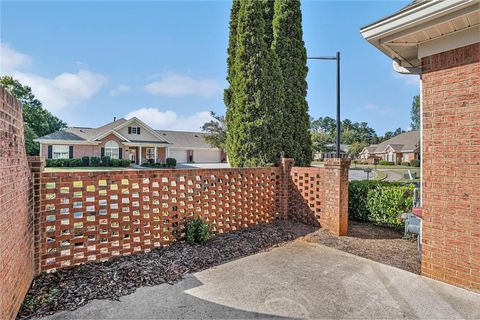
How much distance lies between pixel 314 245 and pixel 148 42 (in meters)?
8.45

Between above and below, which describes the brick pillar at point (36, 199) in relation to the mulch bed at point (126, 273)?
above

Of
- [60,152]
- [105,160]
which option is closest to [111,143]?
[105,160]

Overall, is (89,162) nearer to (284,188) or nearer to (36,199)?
(284,188)

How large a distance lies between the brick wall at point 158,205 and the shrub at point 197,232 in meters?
0.16

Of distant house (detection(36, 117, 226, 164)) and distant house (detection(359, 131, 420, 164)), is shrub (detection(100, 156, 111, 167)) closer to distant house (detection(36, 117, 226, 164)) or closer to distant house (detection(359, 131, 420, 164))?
distant house (detection(36, 117, 226, 164))

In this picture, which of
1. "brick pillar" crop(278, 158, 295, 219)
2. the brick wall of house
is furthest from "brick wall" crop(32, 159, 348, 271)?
the brick wall of house

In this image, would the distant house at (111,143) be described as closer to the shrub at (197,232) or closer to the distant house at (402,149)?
the shrub at (197,232)

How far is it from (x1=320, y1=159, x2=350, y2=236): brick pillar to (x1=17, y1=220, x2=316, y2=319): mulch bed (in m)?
1.38

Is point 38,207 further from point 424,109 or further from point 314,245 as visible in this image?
point 424,109

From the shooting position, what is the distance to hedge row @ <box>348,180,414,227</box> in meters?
6.12

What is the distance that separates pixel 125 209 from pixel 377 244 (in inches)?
187

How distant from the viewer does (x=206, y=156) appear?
39688 mm

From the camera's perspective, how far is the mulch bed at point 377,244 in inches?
169

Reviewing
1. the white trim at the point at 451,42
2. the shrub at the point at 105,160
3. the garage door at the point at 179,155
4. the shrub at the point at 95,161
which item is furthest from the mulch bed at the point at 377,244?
the garage door at the point at 179,155
